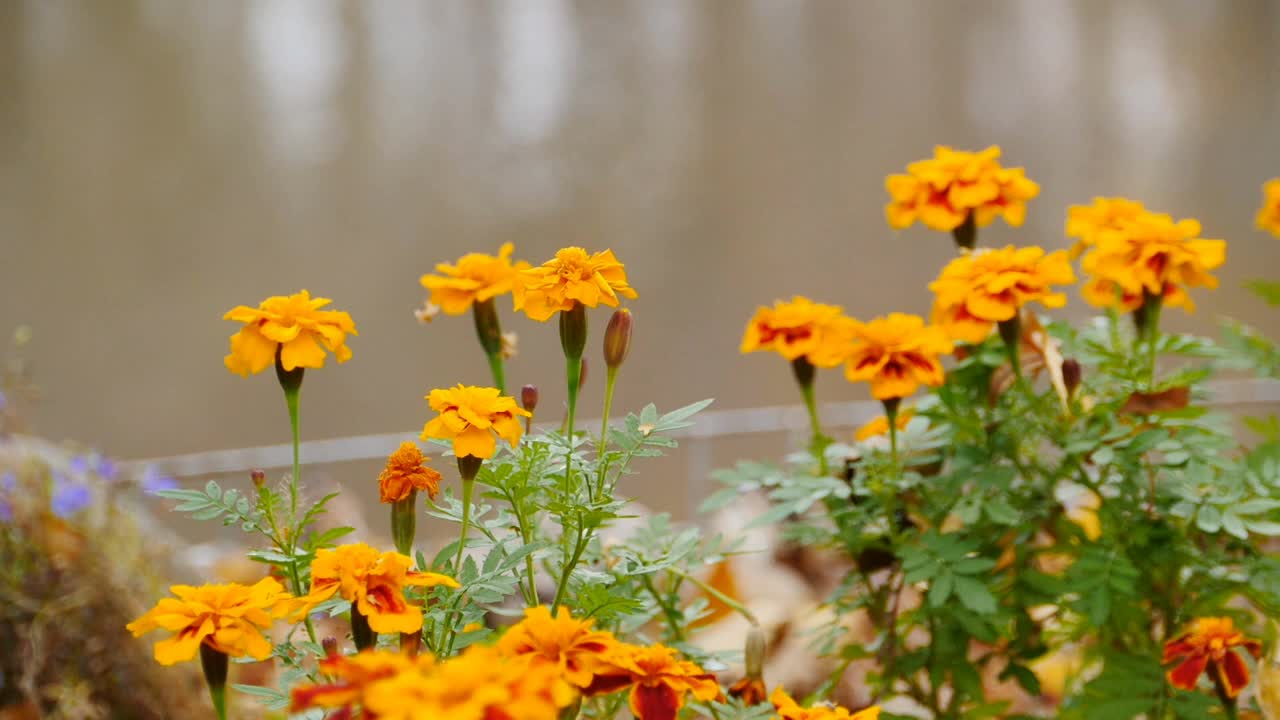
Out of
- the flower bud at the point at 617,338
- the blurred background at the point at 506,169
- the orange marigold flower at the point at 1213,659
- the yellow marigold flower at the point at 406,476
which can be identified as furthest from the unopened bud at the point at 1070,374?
the blurred background at the point at 506,169

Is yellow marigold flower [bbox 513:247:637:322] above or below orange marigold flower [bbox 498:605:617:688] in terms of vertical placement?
above

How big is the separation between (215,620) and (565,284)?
20cm

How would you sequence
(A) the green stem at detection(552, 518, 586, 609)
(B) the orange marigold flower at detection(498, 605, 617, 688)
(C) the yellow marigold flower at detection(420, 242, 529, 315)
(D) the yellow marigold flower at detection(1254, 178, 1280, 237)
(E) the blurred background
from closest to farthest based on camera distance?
1. (B) the orange marigold flower at detection(498, 605, 617, 688)
2. (A) the green stem at detection(552, 518, 586, 609)
3. (C) the yellow marigold flower at detection(420, 242, 529, 315)
4. (D) the yellow marigold flower at detection(1254, 178, 1280, 237)
5. (E) the blurred background

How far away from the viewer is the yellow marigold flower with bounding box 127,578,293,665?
0.41 meters

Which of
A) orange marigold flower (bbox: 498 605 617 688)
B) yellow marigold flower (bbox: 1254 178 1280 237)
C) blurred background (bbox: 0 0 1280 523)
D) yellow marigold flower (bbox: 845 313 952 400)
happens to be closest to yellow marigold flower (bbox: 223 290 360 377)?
orange marigold flower (bbox: 498 605 617 688)

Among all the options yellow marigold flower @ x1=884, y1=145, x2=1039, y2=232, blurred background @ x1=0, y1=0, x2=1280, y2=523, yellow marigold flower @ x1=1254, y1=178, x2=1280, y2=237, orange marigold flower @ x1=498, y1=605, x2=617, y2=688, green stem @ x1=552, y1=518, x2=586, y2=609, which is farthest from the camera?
blurred background @ x1=0, y1=0, x2=1280, y2=523

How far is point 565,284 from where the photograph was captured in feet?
1.62

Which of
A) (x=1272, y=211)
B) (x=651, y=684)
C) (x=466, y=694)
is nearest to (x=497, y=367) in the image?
(x=651, y=684)

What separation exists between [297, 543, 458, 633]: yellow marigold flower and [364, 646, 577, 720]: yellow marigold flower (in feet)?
0.36

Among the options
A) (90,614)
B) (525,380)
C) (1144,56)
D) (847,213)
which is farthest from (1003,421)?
(1144,56)

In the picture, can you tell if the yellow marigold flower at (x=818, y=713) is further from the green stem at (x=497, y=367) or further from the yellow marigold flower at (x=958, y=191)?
the yellow marigold flower at (x=958, y=191)

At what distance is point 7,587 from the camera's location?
1.19 m

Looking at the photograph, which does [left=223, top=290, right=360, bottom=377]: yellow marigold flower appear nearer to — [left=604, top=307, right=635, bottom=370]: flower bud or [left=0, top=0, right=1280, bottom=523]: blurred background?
[left=604, top=307, right=635, bottom=370]: flower bud

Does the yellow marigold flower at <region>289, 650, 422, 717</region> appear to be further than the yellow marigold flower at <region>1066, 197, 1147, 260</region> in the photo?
No
